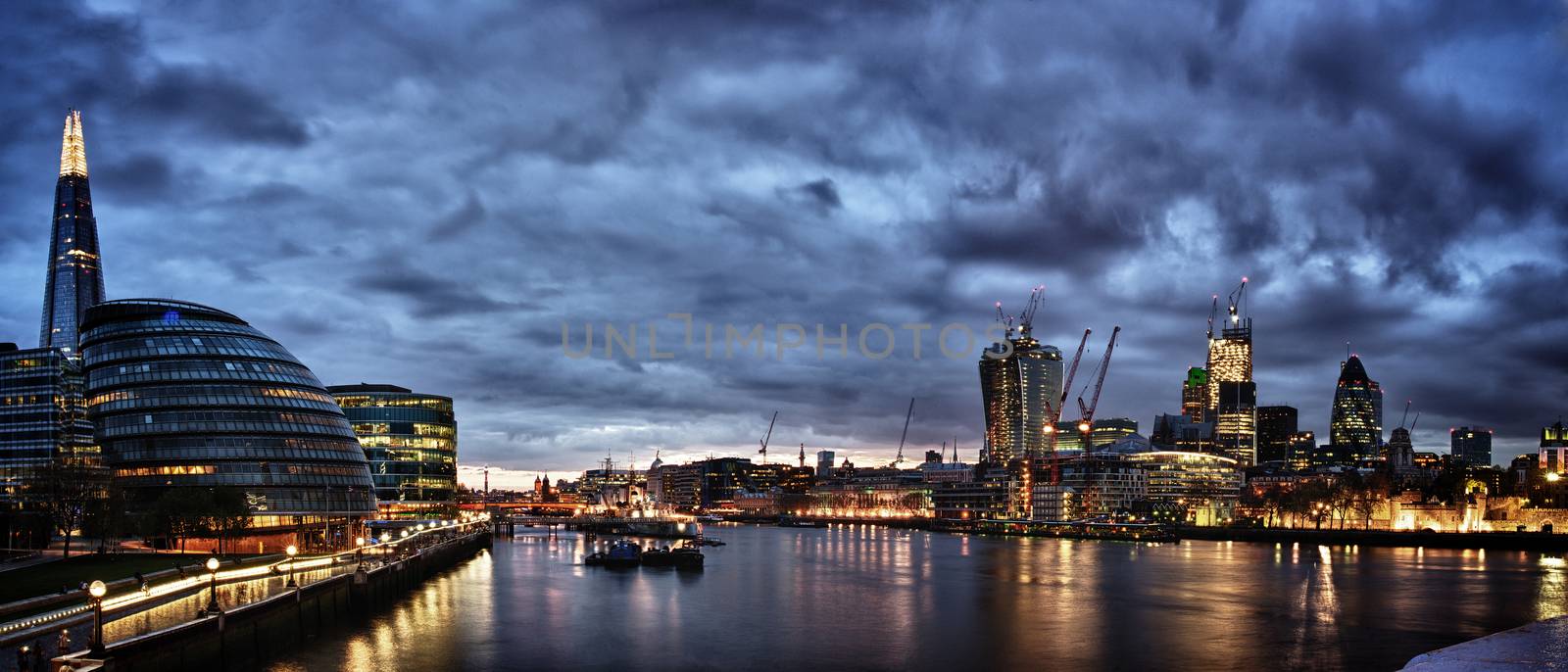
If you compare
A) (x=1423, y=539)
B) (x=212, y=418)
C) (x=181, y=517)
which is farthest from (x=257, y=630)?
(x=1423, y=539)

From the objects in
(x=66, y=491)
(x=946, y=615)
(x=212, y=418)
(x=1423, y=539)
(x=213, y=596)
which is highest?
(x=212, y=418)

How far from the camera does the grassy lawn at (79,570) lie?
5144 centimetres

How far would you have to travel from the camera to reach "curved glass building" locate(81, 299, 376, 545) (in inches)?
4326

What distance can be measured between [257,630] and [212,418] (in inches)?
2779

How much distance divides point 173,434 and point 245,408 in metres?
7.05

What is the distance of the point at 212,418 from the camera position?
11181cm

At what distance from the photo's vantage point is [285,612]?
5547 centimetres

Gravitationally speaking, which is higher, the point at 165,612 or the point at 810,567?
the point at 165,612

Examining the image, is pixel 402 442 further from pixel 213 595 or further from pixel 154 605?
pixel 213 595

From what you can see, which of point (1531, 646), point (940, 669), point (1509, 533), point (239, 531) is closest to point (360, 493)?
point (239, 531)

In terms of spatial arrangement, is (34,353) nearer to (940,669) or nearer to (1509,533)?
(940,669)

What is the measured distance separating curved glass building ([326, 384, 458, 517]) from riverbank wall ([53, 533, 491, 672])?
10459 cm

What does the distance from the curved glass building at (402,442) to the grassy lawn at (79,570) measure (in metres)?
107

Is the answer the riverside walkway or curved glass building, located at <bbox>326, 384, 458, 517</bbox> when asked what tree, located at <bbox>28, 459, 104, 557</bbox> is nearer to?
the riverside walkway
